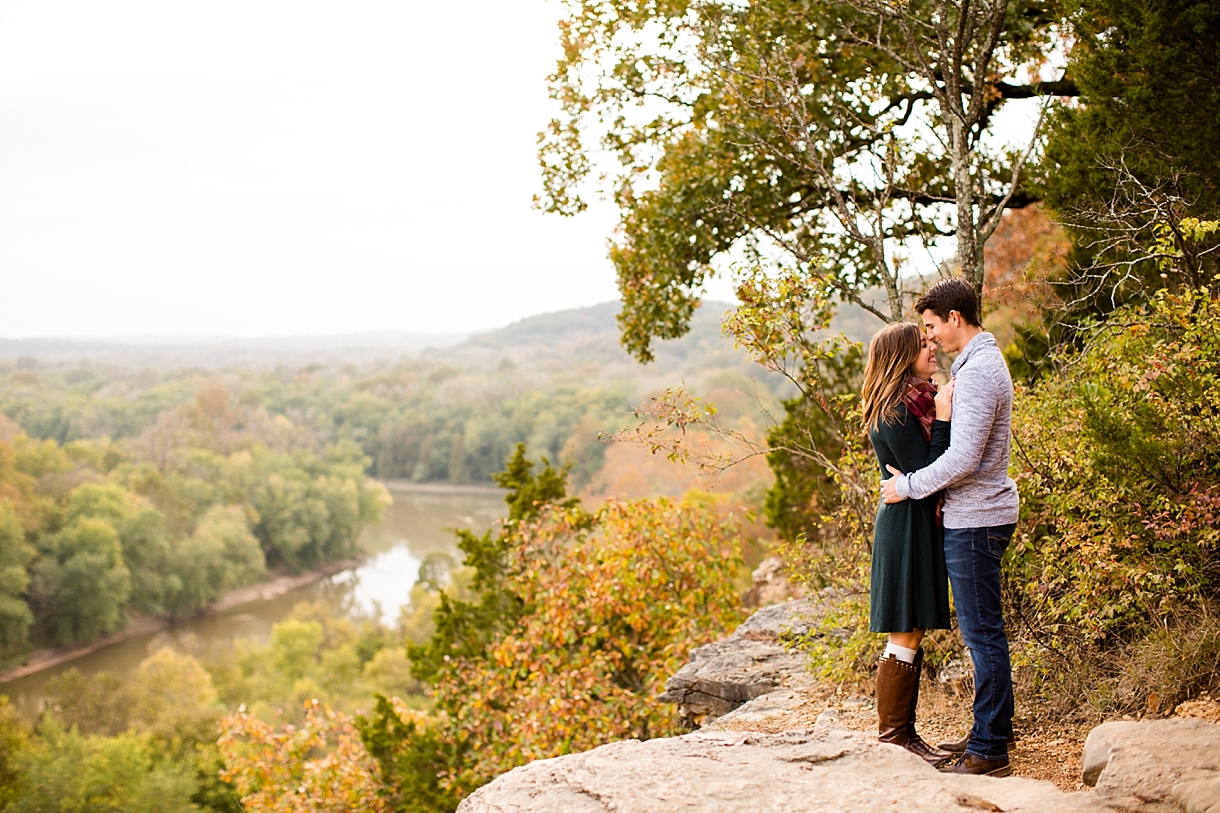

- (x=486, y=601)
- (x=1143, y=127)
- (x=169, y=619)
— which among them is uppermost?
(x=1143, y=127)

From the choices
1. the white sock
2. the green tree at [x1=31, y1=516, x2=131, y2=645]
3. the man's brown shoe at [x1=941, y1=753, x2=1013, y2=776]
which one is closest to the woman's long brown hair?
the white sock

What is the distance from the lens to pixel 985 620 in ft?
10.1

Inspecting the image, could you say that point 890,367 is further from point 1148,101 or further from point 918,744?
point 1148,101

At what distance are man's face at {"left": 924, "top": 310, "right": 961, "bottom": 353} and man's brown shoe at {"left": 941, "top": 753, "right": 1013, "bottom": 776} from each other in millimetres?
1390

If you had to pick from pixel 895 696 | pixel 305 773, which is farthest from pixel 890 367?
pixel 305 773

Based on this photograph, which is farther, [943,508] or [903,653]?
[903,653]

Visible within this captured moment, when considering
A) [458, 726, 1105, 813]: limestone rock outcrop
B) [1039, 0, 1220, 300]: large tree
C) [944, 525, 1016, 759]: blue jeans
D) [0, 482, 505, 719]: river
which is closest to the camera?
[458, 726, 1105, 813]: limestone rock outcrop

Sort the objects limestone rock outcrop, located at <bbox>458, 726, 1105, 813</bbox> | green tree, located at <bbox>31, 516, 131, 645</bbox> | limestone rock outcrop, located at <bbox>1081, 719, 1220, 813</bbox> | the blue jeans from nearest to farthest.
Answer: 1. limestone rock outcrop, located at <bbox>1081, 719, 1220, 813</bbox>
2. limestone rock outcrop, located at <bbox>458, 726, 1105, 813</bbox>
3. the blue jeans
4. green tree, located at <bbox>31, 516, 131, 645</bbox>

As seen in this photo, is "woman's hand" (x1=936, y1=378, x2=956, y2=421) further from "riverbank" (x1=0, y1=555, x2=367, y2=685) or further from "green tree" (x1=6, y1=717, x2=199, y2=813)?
"riverbank" (x1=0, y1=555, x2=367, y2=685)

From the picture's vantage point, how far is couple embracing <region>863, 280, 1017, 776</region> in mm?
3023

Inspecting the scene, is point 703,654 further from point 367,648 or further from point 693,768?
point 367,648

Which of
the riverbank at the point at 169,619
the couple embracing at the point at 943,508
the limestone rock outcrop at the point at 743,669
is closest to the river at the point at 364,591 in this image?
the riverbank at the point at 169,619

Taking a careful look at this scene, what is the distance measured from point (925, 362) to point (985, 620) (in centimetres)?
89

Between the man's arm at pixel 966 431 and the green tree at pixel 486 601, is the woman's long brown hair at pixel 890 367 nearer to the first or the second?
the man's arm at pixel 966 431
